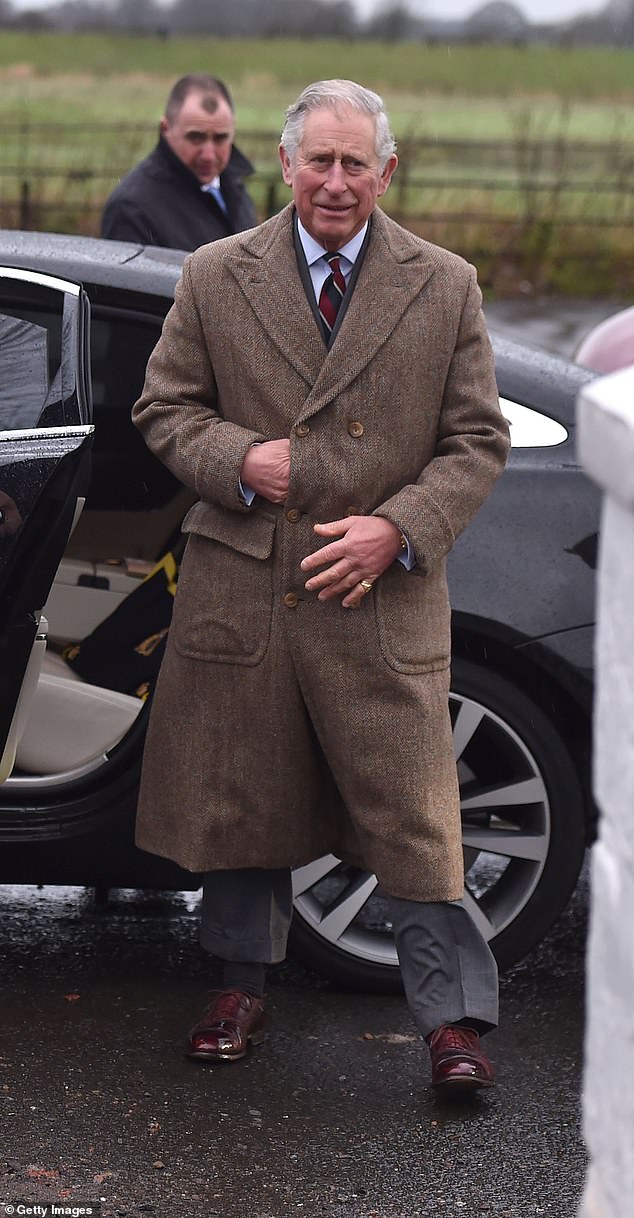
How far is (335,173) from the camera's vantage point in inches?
118

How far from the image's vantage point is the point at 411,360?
305 cm

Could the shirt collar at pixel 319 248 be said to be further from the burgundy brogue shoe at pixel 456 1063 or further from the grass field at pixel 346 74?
→ the grass field at pixel 346 74

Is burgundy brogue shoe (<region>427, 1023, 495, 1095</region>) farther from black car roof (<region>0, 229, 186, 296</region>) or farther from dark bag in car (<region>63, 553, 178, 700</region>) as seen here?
black car roof (<region>0, 229, 186, 296</region>)

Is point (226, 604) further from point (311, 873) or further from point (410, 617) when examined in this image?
point (311, 873)

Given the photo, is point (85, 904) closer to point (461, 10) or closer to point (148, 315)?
point (148, 315)

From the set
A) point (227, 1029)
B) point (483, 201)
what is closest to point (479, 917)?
point (227, 1029)

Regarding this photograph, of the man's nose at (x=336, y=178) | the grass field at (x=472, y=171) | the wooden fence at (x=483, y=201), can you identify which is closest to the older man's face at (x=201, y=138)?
the man's nose at (x=336, y=178)

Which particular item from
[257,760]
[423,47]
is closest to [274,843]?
[257,760]

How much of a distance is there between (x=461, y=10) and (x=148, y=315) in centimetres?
3656

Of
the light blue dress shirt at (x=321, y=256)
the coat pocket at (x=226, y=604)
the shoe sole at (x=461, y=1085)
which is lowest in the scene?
the shoe sole at (x=461, y=1085)

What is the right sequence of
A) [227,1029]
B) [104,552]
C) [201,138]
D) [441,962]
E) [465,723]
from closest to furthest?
[441,962]
[227,1029]
[465,723]
[104,552]
[201,138]

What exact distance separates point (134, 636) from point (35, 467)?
0.89 m

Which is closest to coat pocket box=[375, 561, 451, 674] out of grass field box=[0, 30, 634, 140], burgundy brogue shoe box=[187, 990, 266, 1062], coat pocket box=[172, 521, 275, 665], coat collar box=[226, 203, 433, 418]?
coat pocket box=[172, 521, 275, 665]

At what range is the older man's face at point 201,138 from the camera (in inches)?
223
